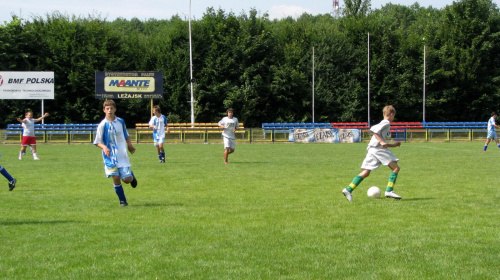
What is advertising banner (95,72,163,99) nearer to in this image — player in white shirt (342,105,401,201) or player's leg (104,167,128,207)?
player's leg (104,167,128,207)

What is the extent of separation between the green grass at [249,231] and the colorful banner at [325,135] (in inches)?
1041

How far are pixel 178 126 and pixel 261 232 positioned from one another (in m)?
38.3

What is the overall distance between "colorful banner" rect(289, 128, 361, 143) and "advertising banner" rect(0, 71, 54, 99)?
18.7m

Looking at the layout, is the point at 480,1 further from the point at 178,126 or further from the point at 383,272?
the point at 383,272

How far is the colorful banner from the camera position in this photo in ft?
131

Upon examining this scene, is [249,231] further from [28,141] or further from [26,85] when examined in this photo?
[26,85]

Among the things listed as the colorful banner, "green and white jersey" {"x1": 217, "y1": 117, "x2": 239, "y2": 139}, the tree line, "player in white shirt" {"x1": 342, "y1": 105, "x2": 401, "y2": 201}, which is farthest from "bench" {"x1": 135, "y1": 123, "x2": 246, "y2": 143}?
"player in white shirt" {"x1": 342, "y1": 105, "x2": 401, "y2": 201}

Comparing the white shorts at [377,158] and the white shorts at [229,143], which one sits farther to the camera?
the white shorts at [229,143]

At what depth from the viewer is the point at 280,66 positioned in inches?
2167

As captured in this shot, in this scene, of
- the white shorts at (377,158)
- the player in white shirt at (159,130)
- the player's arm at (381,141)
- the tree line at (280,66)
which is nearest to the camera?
Result: the player's arm at (381,141)

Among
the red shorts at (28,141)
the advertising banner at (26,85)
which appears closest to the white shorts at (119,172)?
the red shorts at (28,141)

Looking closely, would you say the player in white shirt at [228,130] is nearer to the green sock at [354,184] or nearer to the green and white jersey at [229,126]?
the green and white jersey at [229,126]

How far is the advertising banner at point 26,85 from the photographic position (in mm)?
42719

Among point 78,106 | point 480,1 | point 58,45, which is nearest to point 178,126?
point 78,106
